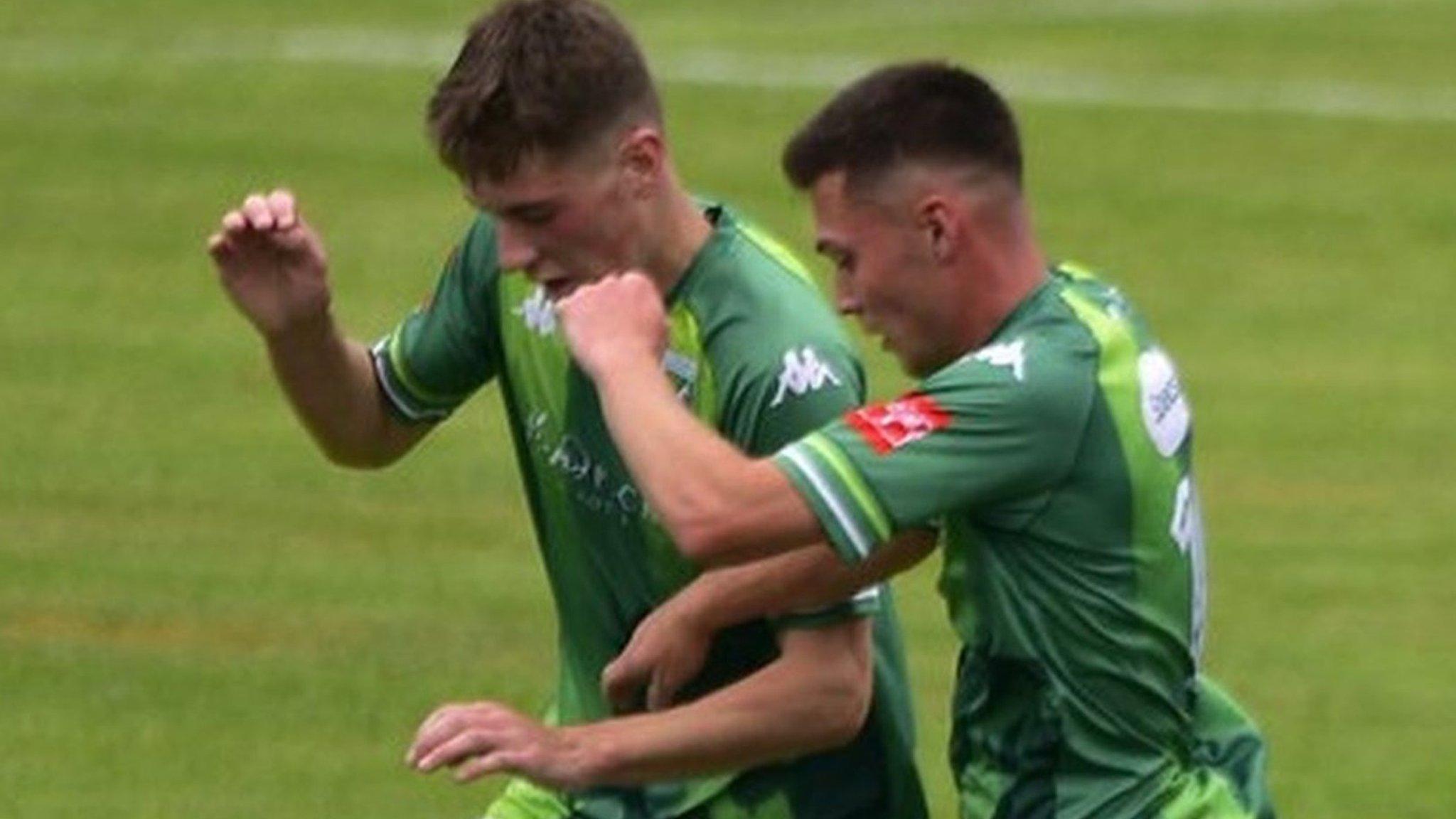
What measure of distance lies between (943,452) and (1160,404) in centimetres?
40

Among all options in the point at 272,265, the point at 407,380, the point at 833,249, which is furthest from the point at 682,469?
the point at 407,380

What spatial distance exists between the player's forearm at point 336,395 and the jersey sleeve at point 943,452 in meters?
1.42

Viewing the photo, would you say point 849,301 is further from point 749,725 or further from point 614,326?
point 749,725

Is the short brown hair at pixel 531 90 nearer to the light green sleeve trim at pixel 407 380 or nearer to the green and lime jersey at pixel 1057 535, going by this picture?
the green and lime jersey at pixel 1057 535

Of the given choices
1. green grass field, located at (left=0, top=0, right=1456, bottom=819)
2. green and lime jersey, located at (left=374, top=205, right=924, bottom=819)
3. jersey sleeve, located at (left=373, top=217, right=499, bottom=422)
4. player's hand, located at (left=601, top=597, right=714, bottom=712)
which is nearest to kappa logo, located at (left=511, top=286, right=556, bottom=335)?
green and lime jersey, located at (left=374, top=205, right=924, bottom=819)

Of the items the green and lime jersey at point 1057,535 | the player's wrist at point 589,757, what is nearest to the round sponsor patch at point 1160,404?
the green and lime jersey at point 1057,535

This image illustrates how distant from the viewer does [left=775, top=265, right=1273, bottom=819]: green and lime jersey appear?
28.3ft

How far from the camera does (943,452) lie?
28.3 feet

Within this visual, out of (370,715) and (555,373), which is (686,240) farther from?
(370,715)

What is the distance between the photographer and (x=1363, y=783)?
14.8 m

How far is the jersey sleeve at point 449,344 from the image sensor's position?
32.1 ft

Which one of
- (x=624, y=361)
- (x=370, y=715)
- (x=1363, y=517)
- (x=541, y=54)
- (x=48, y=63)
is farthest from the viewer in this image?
(x=48, y=63)

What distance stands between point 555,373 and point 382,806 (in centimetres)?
481

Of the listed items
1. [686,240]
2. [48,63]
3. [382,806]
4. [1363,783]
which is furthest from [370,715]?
[48,63]
